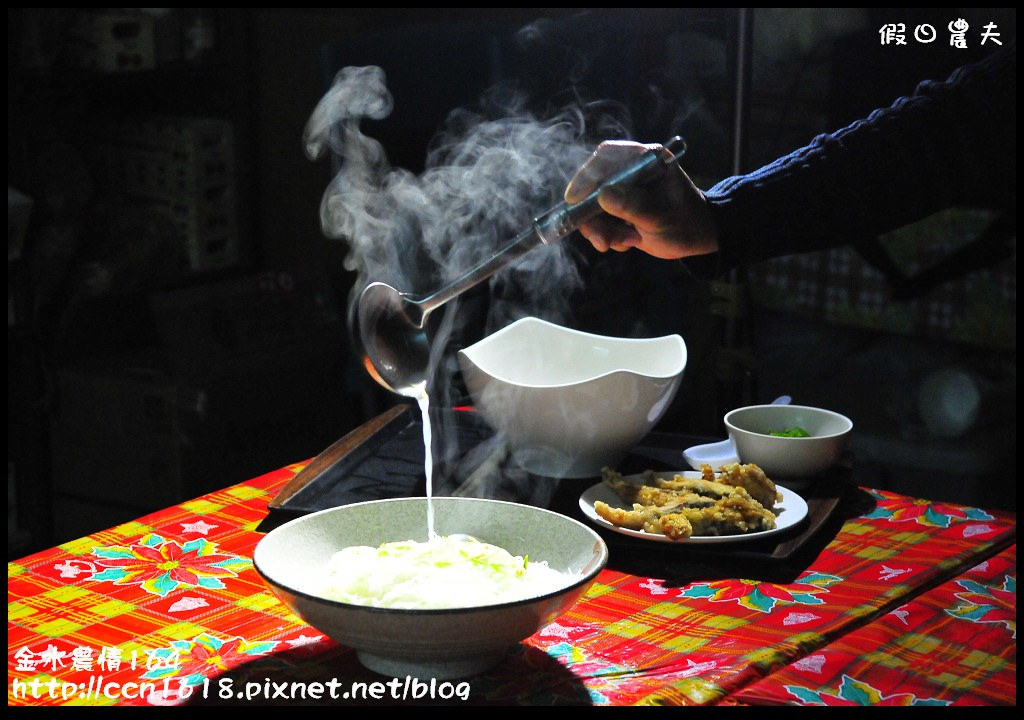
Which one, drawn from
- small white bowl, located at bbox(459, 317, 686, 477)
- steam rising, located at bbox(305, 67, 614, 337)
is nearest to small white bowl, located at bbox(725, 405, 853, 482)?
small white bowl, located at bbox(459, 317, 686, 477)

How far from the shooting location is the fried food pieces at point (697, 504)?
1282mm

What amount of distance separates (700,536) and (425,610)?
47 centimetres

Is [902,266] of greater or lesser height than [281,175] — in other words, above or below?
below

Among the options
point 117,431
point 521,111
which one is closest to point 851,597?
point 521,111

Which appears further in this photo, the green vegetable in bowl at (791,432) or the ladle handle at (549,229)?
the green vegetable in bowl at (791,432)

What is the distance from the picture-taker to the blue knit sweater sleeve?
165 centimetres

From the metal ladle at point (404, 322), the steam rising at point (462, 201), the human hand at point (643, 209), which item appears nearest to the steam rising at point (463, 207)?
the steam rising at point (462, 201)

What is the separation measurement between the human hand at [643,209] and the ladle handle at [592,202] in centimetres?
1

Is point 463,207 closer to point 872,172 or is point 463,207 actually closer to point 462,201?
point 462,201

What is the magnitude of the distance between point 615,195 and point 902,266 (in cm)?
173

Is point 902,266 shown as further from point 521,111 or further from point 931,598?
point 931,598

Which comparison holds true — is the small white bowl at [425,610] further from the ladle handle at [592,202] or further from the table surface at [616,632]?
the ladle handle at [592,202]

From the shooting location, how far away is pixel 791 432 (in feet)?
5.29

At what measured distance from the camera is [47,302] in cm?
281
